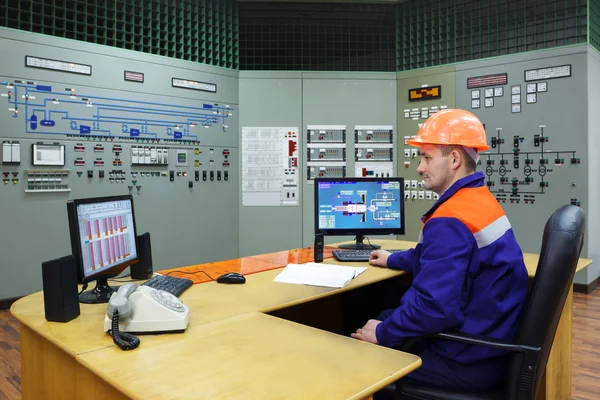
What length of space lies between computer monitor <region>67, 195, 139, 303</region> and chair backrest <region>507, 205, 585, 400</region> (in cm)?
146

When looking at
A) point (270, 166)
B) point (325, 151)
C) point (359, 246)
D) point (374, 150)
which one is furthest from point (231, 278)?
point (374, 150)

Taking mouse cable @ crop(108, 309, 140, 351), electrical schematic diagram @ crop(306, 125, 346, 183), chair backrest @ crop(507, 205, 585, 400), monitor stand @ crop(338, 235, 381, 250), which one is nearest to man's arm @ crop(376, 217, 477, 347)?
chair backrest @ crop(507, 205, 585, 400)

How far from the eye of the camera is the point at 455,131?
172 centimetres

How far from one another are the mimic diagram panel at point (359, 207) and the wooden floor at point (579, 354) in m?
1.42

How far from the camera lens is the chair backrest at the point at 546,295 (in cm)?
137

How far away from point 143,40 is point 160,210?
1895mm

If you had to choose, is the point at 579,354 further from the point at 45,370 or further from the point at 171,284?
the point at 45,370

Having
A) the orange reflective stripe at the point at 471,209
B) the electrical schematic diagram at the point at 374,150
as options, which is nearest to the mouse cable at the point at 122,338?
the orange reflective stripe at the point at 471,209

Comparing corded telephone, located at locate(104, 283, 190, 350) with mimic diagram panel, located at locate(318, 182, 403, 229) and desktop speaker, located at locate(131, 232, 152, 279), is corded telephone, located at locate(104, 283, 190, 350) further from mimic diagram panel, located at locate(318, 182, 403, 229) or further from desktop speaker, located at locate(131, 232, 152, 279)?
mimic diagram panel, located at locate(318, 182, 403, 229)

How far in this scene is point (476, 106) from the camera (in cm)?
523

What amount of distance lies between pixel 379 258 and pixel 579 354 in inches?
70.6

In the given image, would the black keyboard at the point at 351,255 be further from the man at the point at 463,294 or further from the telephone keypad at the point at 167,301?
the telephone keypad at the point at 167,301

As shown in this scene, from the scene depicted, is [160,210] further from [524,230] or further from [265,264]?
[524,230]

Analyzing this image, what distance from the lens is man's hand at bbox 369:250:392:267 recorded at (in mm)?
2434
